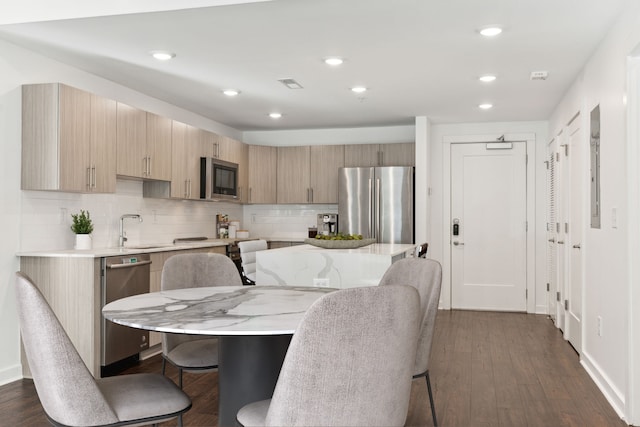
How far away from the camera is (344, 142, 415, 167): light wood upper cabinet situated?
22.9ft

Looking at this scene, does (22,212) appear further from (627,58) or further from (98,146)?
(627,58)

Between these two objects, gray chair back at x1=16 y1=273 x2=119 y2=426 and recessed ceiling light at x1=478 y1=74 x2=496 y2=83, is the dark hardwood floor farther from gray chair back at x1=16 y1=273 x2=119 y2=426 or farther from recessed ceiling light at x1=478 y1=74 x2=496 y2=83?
recessed ceiling light at x1=478 y1=74 x2=496 y2=83

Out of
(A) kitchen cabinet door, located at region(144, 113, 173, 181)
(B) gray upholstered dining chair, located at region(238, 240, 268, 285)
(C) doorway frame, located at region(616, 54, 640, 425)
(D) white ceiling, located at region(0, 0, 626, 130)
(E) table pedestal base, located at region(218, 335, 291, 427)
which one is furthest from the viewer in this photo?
(A) kitchen cabinet door, located at region(144, 113, 173, 181)

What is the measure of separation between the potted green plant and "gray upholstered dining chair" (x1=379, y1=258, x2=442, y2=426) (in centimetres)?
257

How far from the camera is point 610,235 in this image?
11.7 ft

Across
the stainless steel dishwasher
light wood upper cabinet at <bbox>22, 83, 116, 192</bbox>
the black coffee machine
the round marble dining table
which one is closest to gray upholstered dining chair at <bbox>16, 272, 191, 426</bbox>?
the round marble dining table

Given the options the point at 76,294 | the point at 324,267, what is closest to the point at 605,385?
the point at 324,267

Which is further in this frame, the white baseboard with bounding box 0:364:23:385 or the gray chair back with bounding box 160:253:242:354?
the white baseboard with bounding box 0:364:23:385

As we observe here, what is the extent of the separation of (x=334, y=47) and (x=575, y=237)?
277cm

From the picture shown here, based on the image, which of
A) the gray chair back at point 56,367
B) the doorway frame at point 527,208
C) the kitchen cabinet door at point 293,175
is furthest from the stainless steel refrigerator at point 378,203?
the gray chair back at point 56,367

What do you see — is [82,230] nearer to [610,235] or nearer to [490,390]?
[490,390]

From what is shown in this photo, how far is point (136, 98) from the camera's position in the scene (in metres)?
5.41

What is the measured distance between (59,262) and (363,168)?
389 cm

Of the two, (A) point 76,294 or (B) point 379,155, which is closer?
(A) point 76,294
